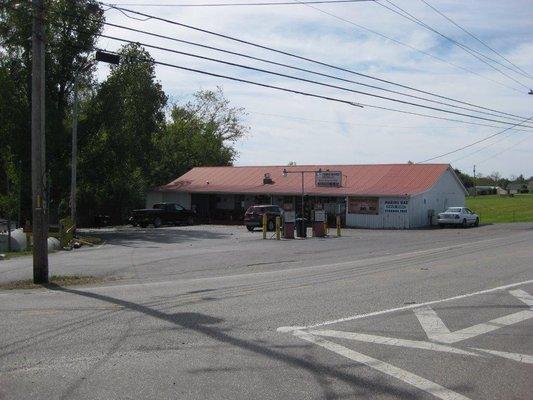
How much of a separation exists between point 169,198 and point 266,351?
48311 millimetres

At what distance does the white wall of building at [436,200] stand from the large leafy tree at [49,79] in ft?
75.6

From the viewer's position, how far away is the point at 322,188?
149 feet

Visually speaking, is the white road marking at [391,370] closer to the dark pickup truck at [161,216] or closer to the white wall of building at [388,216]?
the white wall of building at [388,216]

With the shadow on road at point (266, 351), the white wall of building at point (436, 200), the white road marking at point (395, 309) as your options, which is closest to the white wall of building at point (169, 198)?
the white wall of building at point (436, 200)

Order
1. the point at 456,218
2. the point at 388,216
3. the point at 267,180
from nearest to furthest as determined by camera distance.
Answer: the point at 456,218 → the point at 388,216 → the point at 267,180

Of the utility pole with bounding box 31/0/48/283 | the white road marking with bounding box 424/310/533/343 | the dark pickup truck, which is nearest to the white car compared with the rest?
the dark pickup truck

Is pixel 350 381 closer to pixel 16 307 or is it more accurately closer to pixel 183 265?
pixel 16 307

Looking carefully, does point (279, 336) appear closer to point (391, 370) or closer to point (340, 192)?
point (391, 370)

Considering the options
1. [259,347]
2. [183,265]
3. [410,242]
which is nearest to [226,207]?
[410,242]

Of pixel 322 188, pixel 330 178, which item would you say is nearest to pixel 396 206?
pixel 330 178

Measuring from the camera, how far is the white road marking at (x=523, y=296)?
1057 cm

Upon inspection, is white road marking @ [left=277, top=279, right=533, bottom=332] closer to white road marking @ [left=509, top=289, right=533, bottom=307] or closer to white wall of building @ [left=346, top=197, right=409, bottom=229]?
white road marking @ [left=509, top=289, right=533, bottom=307]

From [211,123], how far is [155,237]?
46868mm

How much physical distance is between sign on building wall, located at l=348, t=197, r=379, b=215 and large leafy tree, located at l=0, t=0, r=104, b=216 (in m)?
19.3
